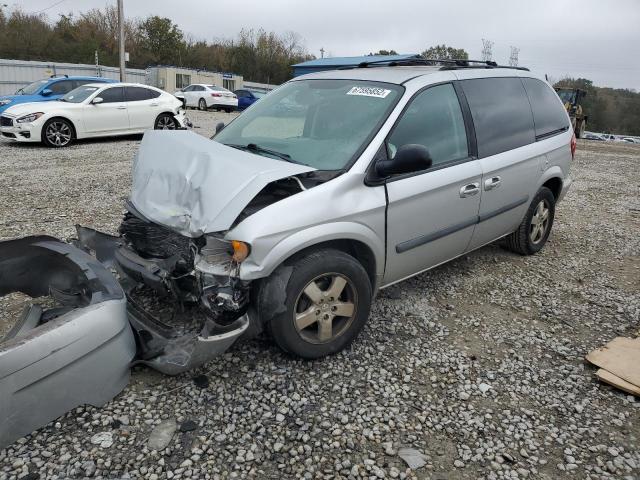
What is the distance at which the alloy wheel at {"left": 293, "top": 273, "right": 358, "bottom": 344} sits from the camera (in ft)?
9.45

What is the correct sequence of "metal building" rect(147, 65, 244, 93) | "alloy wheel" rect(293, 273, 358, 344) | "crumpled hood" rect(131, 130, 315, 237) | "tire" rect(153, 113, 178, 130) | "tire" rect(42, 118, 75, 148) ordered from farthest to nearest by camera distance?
"metal building" rect(147, 65, 244, 93), "tire" rect(153, 113, 178, 130), "tire" rect(42, 118, 75, 148), "alloy wheel" rect(293, 273, 358, 344), "crumpled hood" rect(131, 130, 315, 237)

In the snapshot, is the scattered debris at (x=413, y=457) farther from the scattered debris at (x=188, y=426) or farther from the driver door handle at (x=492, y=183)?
the driver door handle at (x=492, y=183)

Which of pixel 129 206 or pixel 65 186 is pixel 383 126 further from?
pixel 65 186

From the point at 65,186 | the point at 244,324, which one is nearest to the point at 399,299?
the point at 244,324

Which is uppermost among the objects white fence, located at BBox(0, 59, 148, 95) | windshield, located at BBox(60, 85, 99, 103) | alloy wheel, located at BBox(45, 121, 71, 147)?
white fence, located at BBox(0, 59, 148, 95)

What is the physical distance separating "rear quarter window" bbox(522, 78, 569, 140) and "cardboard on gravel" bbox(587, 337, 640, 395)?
2.07 metres

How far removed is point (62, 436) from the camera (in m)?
2.39

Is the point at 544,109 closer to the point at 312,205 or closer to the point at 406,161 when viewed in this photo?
the point at 406,161

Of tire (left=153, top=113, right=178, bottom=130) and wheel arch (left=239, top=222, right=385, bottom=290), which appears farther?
tire (left=153, top=113, right=178, bottom=130)

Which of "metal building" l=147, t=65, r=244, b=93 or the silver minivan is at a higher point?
"metal building" l=147, t=65, r=244, b=93

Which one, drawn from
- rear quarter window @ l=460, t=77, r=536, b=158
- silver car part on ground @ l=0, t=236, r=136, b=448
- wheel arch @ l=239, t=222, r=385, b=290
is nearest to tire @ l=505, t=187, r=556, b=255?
rear quarter window @ l=460, t=77, r=536, b=158

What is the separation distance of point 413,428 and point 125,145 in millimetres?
10656

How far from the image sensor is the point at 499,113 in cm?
412

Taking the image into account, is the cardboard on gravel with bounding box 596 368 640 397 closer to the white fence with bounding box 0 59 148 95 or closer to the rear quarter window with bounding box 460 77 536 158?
the rear quarter window with bounding box 460 77 536 158
